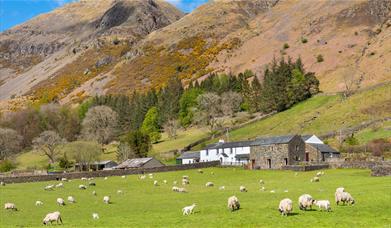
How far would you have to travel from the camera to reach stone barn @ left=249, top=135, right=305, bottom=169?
86.2 metres

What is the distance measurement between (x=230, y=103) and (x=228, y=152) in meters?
46.9

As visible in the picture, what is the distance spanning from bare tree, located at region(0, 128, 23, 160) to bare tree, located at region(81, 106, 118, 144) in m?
20.9

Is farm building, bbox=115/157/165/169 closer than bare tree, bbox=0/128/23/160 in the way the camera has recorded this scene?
Yes

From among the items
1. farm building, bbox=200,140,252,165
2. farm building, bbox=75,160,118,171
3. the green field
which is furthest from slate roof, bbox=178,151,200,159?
the green field

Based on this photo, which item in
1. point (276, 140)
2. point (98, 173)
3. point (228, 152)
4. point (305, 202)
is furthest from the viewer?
point (228, 152)

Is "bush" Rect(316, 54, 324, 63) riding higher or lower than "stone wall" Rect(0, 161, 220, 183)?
higher

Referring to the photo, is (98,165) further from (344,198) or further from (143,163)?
(344,198)

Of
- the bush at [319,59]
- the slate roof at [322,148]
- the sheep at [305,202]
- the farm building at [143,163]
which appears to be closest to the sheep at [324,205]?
the sheep at [305,202]

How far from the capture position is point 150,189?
62406 mm

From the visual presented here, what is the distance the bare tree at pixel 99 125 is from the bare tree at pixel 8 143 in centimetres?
2093

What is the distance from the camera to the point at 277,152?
87.5m

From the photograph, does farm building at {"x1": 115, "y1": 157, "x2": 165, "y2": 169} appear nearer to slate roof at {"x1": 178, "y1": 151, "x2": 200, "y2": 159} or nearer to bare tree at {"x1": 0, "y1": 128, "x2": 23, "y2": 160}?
slate roof at {"x1": 178, "y1": 151, "x2": 200, "y2": 159}

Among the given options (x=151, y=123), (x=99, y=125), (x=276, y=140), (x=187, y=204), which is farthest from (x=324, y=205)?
(x=99, y=125)

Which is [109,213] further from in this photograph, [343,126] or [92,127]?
[92,127]
